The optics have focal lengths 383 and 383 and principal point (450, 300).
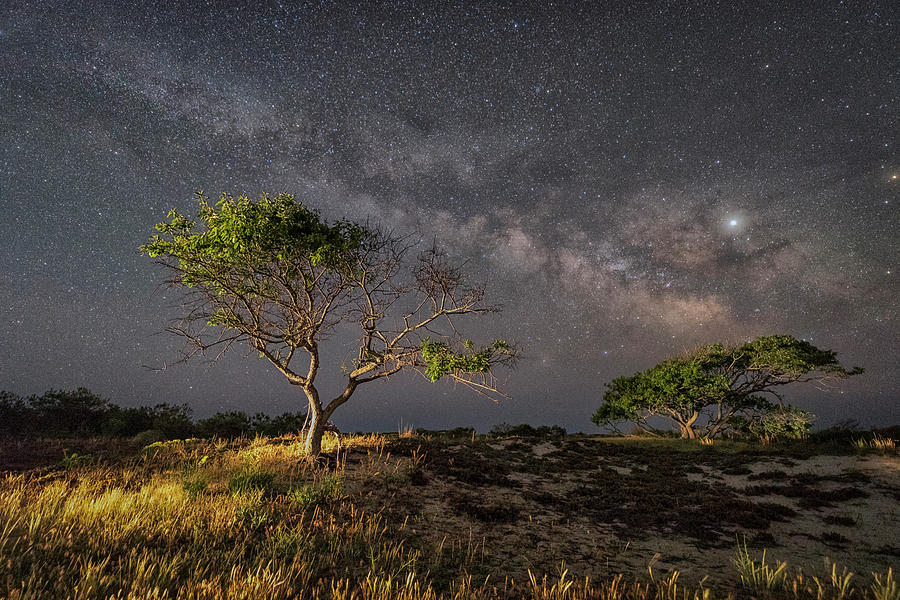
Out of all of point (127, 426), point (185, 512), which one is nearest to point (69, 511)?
point (185, 512)

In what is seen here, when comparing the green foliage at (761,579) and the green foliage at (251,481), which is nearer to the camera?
the green foliage at (761,579)

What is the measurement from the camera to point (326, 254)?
14.0 m

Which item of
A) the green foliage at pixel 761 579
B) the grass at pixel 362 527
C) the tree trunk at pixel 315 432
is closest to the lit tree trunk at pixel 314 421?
the tree trunk at pixel 315 432

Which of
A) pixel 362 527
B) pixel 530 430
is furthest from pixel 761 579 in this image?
pixel 530 430

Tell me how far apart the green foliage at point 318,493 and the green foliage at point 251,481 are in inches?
32.8

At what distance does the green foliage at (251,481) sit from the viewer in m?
9.48

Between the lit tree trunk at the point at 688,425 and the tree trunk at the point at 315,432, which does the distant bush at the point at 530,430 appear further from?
the tree trunk at the point at 315,432

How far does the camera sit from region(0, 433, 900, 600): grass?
16.2 ft

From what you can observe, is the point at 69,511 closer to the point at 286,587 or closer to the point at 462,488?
the point at 286,587

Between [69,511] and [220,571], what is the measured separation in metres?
3.82

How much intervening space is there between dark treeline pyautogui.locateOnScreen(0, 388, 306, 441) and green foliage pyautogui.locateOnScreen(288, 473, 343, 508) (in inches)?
753

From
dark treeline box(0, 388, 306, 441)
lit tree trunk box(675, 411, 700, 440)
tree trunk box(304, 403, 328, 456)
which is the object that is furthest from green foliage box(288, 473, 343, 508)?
lit tree trunk box(675, 411, 700, 440)

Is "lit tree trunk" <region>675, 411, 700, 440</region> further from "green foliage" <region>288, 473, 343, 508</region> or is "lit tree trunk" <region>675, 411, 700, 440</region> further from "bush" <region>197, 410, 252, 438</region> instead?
"bush" <region>197, 410, 252, 438</region>

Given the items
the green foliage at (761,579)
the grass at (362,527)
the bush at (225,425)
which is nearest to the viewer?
the grass at (362,527)
